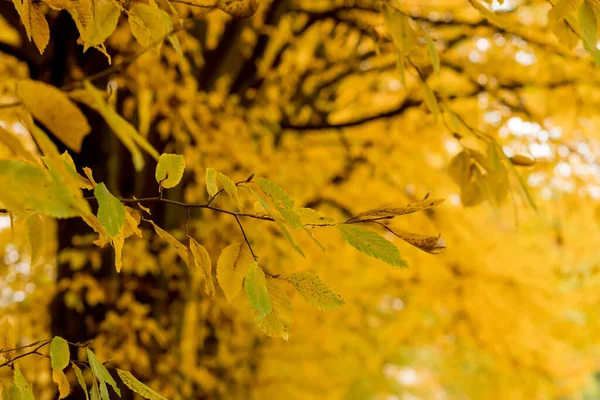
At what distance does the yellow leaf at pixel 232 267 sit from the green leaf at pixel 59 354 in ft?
0.64

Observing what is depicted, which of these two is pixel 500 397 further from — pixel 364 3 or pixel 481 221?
pixel 364 3

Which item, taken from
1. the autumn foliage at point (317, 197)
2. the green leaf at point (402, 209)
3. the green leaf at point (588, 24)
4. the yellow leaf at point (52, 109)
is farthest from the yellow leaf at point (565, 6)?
the yellow leaf at point (52, 109)

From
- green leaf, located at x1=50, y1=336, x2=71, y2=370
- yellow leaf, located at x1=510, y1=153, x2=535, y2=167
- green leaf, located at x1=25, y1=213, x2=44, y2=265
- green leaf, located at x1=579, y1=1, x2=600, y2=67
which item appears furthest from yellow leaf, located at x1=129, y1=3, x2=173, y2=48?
yellow leaf, located at x1=510, y1=153, x2=535, y2=167

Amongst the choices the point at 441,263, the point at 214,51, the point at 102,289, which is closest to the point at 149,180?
the point at 102,289

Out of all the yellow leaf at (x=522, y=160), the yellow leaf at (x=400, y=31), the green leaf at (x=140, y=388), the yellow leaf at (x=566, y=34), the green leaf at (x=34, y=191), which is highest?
the yellow leaf at (x=566, y=34)

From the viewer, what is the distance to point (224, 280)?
76 centimetres

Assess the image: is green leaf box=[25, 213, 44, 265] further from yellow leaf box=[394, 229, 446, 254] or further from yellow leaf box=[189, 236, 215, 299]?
yellow leaf box=[394, 229, 446, 254]

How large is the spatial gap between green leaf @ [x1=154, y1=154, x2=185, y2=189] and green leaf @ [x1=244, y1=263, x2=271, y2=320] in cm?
14

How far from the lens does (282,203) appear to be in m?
0.70

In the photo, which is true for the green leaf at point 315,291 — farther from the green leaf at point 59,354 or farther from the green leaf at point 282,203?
the green leaf at point 59,354

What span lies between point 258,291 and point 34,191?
28 cm

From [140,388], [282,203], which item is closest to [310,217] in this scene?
[282,203]

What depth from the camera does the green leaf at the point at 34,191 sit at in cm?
49

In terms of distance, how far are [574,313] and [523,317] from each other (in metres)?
1.43
